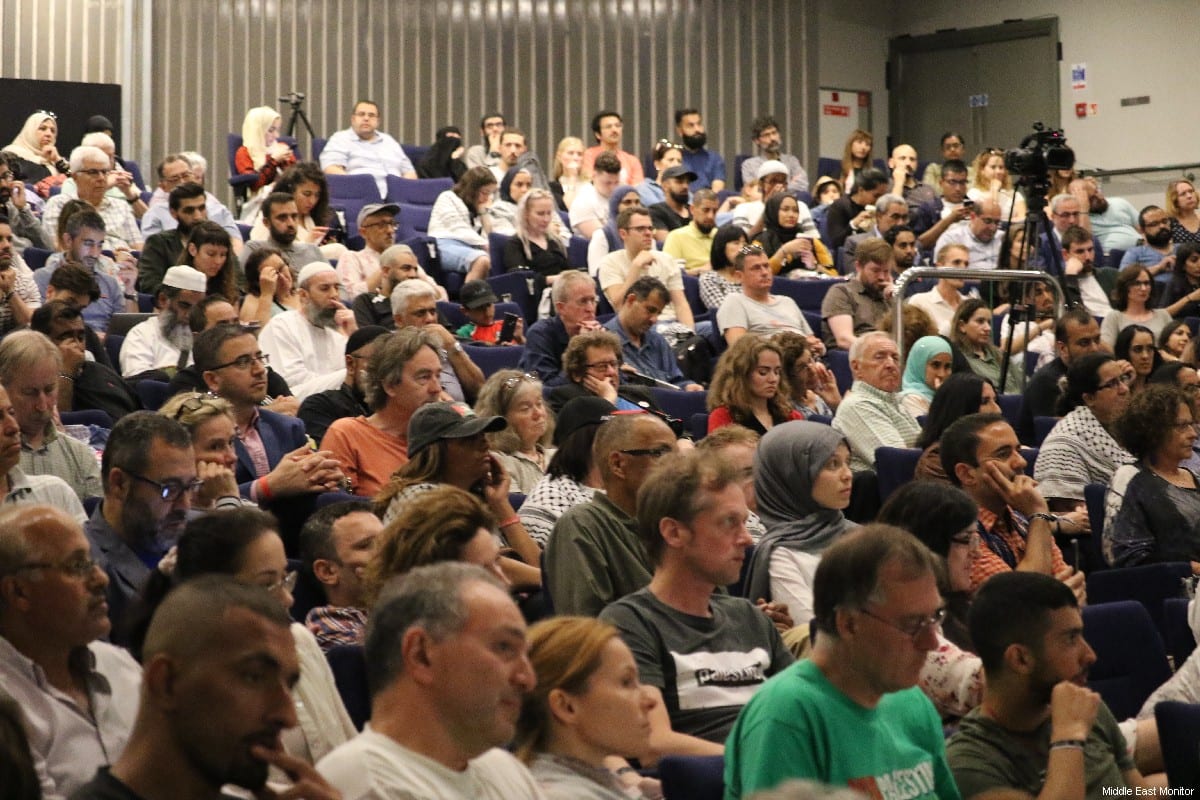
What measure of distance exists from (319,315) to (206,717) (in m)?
4.34

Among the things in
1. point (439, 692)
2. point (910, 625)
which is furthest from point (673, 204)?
point (439, 692)

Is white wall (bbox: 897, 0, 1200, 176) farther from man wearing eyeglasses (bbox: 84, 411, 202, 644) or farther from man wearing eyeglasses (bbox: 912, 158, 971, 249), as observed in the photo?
man wearing eyeglasses (bbox: 84, 411, 202, 644)

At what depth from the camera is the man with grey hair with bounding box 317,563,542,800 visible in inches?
82.7

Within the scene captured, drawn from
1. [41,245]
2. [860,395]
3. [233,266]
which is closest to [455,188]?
[41,245]

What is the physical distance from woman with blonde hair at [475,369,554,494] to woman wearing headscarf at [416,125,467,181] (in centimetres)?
641

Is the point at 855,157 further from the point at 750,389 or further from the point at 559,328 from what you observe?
the point at 750,389

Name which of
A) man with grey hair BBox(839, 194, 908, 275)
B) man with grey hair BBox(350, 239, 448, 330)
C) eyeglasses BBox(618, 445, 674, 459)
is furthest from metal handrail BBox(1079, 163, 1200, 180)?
eyeglasses BBox(618, 445, 674, 459)

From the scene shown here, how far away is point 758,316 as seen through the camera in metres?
7.23

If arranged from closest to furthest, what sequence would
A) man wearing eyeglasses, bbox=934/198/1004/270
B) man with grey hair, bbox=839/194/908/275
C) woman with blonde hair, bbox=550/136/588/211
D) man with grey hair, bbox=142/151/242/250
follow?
man with grey hair, bbox=142/151/242/250, man with grey hair, bbox=839/194/908/275, man wearing eyeglasses, bbox=934/198/1004/270, woman with blonde hair, bbox=550/136/588/211

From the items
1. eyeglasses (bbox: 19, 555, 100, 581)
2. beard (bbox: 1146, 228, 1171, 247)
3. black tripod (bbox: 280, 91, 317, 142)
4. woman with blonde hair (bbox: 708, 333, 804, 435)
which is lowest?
eyeglasses (bbox: 19, 555, 100, 581)

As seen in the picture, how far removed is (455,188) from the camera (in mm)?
9492

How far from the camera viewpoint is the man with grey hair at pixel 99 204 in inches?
302

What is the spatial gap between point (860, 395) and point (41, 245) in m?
4.17

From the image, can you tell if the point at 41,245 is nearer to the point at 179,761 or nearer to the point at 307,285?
the point at 307,285
